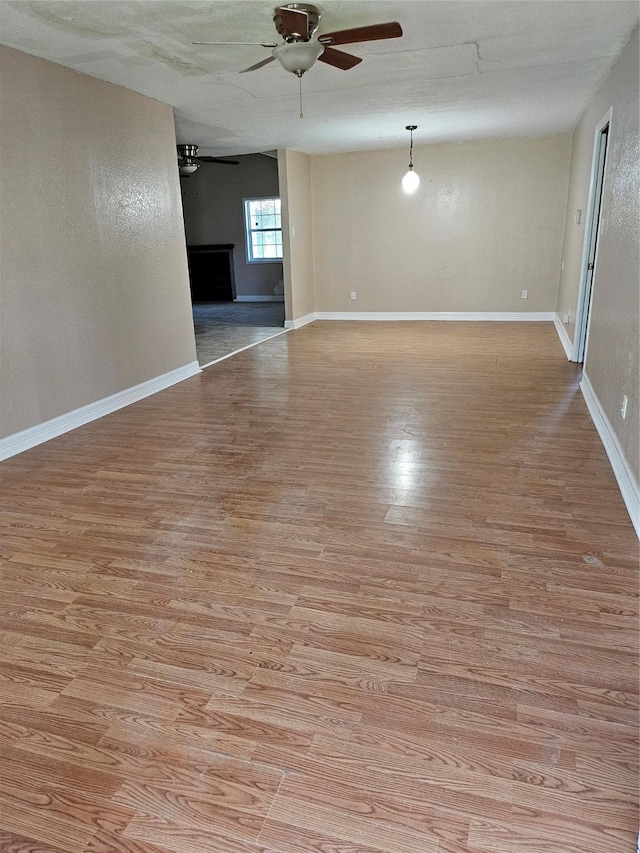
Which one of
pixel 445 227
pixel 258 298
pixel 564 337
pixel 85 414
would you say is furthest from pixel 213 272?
pixel 85 414

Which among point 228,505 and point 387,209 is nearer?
point 228,505

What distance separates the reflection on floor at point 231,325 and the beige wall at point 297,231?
482 millimetres

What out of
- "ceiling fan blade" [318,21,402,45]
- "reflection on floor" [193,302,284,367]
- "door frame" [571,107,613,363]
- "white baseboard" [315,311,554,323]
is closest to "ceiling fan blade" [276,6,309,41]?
"ceiling fan blade" [318,21,402,45]

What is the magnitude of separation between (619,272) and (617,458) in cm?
122

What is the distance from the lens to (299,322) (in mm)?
8281

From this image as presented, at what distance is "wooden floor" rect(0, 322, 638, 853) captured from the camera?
1.28m

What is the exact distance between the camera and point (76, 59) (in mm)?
3574

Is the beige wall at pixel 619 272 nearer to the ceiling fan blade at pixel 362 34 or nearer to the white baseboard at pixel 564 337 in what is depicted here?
the white baseboard at pixel 564 337

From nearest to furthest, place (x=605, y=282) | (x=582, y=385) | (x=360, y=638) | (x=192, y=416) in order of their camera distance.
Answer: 1. (x=360, y=638)
2. (x=605, y=282)
3. (x=192, y=416)
4. (x=582, y=385)

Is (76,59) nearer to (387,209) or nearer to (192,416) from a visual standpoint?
(192,416)

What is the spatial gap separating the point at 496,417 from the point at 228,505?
2152 mm

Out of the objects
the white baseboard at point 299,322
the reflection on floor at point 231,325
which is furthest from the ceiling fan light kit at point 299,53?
the white baseboard at point 299,322

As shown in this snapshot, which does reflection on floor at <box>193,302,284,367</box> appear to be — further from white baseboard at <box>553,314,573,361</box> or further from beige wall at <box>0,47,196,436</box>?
white baseboard at <box>553,314,573,361</box>

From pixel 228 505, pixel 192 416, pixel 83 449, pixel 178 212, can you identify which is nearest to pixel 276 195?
pixel 178 212
